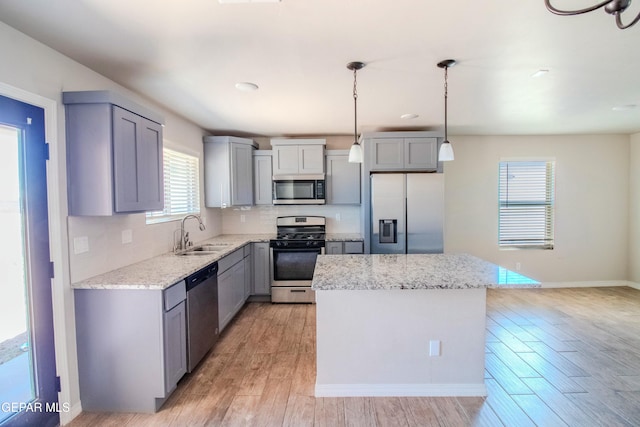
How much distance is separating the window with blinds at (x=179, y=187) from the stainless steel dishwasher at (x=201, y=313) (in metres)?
0.84

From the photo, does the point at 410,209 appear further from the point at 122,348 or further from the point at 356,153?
the point at 122,348

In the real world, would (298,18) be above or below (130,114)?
above

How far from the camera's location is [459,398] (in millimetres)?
2139

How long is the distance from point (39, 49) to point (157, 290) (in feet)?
5.41

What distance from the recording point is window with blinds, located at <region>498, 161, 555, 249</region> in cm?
471

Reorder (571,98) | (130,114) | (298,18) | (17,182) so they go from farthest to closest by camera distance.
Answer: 1. (571,98)
2. (130,114)
3. (17,182)
4. (298,18)

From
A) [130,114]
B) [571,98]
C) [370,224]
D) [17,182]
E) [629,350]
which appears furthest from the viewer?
[370,224]

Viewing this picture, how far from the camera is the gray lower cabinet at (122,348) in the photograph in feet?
6.58

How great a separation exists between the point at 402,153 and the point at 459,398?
9.31ft

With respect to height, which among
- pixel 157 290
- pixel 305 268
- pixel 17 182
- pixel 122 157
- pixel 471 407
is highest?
pixel 122 157

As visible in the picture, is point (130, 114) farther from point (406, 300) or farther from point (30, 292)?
point (406, 300)

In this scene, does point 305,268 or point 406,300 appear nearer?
point 406,300

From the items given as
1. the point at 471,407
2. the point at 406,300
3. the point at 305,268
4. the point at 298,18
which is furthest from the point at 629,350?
the point at 298,18

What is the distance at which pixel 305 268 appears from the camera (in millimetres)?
4094
